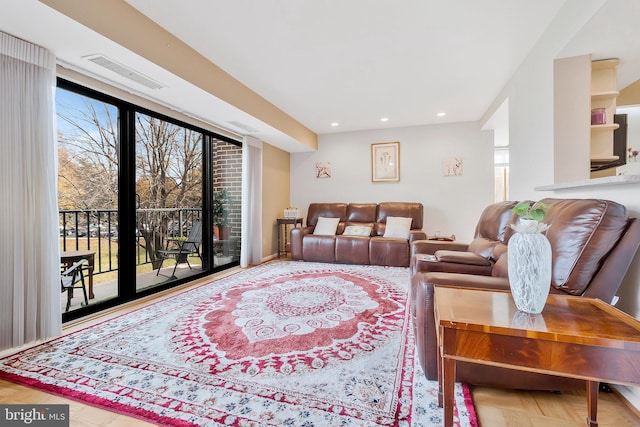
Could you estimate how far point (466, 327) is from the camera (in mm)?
918

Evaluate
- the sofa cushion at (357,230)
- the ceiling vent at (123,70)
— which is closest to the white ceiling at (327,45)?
the ceiling vent at (123,70)

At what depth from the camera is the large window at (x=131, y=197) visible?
259 cm

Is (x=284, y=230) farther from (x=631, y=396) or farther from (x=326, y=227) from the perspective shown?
(x=631, y=396)

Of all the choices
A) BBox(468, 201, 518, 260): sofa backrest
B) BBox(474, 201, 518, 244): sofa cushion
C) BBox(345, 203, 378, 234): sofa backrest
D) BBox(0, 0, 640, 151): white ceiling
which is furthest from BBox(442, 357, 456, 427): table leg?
BBox(345, 203, 378, 234): sofa backrest

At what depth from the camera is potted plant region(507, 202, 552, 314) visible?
3.34ft

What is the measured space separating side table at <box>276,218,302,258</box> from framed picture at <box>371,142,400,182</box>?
5.78ft

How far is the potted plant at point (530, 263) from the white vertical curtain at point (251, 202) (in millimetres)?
3894

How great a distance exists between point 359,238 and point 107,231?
11.0ft

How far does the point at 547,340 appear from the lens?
858 mm

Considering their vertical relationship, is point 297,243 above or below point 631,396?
above

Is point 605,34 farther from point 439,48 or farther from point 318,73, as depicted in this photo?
point 318,73

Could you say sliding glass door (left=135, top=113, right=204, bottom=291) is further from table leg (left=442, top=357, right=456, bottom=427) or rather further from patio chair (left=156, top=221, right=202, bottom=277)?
table leg (left=442, top=357, right=456, bottom=427)

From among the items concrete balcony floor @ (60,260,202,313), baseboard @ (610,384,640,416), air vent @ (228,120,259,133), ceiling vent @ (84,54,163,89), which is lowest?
baseboard @ (610,384,640,416)

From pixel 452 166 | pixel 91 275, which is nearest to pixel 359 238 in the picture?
pixel 452 166
